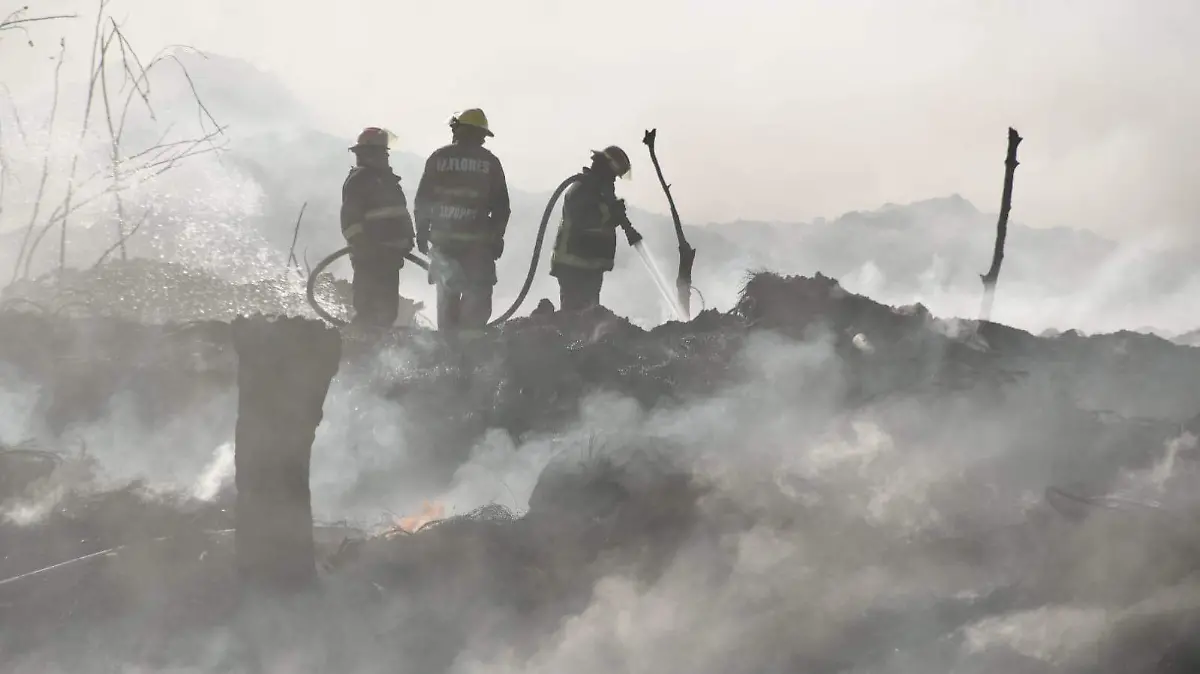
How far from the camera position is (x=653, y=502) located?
658cm

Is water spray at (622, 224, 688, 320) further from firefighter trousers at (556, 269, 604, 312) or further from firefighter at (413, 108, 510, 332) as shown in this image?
firefighter at (413, 108, 510, 332)

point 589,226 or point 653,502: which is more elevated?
point 589,226

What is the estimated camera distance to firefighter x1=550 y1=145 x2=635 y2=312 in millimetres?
10227

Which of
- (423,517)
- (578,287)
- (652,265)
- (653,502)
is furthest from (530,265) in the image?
(653,502)

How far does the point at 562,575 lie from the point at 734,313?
3021mm

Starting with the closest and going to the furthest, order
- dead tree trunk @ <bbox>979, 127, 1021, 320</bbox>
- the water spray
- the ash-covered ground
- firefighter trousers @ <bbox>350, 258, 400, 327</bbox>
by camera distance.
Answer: the ash-covered ground
dead tree trunk @ <bbox>979, 127, 1021, 320</bbox>
the water spray
firefighter trousers @ <bbox>350, 258, 400, 327</bbox>

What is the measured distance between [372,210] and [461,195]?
1024mm

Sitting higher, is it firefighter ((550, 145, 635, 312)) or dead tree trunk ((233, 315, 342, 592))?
firefighter ((550, 145, 635, 312))

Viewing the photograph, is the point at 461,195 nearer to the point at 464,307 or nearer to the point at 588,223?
the point at 464,307

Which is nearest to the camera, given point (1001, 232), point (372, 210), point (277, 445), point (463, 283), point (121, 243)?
point (277, 445)

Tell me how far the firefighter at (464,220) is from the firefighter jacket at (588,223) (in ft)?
2.06

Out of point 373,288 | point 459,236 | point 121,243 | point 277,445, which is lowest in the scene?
point 277,445

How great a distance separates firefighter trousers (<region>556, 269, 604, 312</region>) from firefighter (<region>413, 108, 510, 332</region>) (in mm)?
695

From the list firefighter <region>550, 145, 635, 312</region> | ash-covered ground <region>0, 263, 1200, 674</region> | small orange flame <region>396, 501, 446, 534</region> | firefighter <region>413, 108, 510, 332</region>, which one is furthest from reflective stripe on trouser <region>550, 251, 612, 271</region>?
small orange flame <region>396, 501, 446, 534</region>
